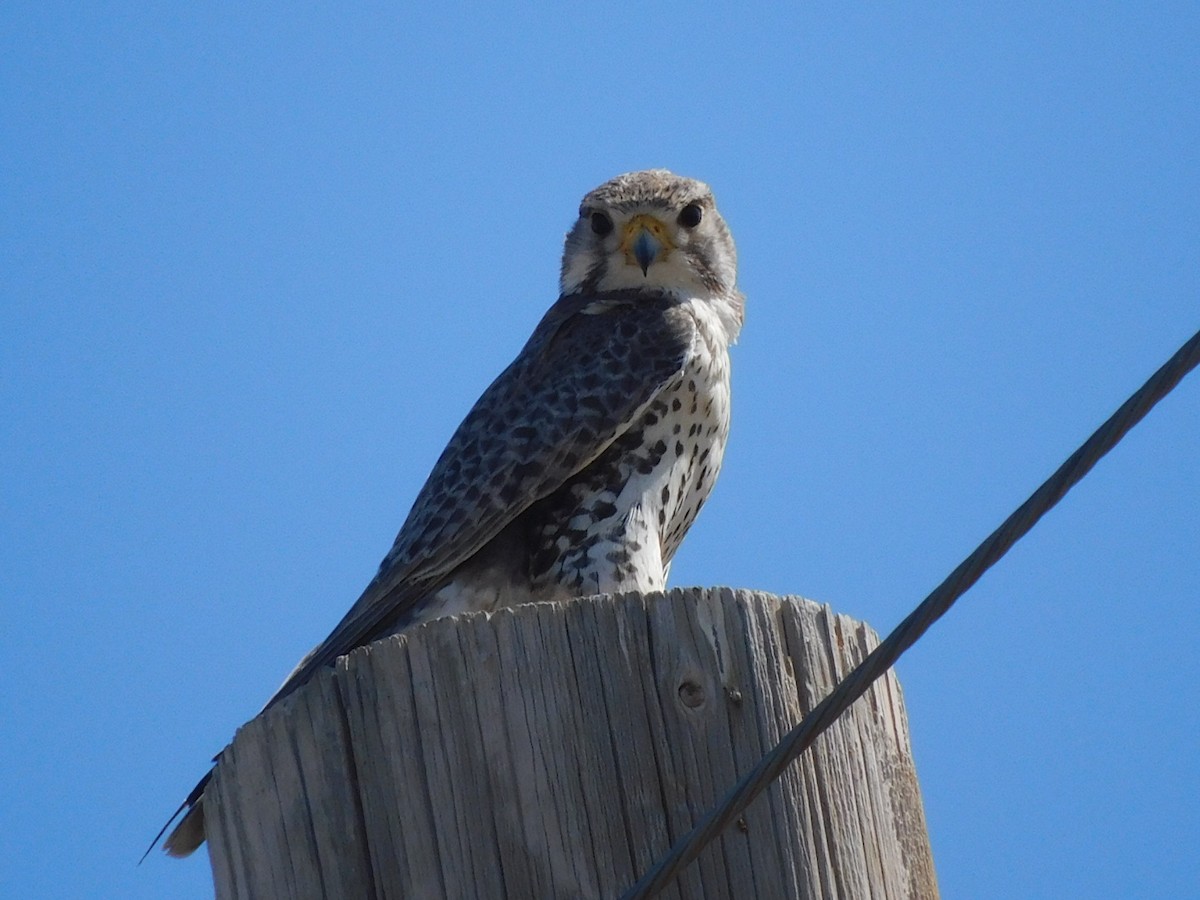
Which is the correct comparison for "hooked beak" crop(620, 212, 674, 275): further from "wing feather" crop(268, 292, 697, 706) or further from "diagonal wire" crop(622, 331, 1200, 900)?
"diagonal wire" crop(622, 331, 1200, 900)

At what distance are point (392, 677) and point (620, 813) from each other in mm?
447

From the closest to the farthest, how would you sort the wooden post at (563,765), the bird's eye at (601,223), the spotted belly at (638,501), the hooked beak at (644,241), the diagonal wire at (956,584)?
1. the diagonal wire at (956,584)
2. the wooden post at (563,765)
3. the spotted belly at (638,501)
4. the hooked beak at (644,241)
5. the bird's eye at (601,223)

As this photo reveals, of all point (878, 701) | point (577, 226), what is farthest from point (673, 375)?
point (878, 701)

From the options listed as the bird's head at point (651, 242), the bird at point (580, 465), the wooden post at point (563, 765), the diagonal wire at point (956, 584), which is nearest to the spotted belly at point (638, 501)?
the bird at point (580, 465)

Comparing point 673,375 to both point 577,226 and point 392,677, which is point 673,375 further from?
point 392,677

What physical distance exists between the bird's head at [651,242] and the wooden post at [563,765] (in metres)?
3.24

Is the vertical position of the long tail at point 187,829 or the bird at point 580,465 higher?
the bird at point 580,465

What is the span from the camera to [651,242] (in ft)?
19.6

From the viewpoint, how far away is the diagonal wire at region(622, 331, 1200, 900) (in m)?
2.37

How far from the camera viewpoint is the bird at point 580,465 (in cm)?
489

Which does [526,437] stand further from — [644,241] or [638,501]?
[644,241]

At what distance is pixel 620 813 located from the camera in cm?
262

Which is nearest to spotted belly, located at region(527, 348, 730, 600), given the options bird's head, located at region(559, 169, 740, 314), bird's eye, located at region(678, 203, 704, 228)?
bird's head, located at region(559, 169, 740, 314)

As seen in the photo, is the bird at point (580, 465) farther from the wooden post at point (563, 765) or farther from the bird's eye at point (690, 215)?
the wooden post at point (563, 765)
